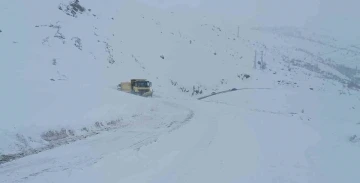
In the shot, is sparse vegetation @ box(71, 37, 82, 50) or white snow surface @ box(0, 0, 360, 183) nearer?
white snow surface @ box(0, 0, 360, 183)

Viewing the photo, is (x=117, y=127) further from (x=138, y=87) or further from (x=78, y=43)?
(x=78, y=43)

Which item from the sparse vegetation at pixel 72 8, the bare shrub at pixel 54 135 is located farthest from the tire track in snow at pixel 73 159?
the sparse vegetation at pixel 72 8

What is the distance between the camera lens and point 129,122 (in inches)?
730

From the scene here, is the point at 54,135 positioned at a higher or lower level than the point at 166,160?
lower

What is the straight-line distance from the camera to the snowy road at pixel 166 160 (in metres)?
8.52

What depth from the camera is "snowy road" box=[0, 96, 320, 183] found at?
28.0 feet

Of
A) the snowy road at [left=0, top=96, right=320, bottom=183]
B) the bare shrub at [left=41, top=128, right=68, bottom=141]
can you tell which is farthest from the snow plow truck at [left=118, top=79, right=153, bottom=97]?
the bare shrub at [left=41, top=128, right=68, bottom=141]

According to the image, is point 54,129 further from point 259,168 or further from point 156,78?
point 156,78

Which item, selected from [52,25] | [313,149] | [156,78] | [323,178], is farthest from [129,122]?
[156,78]

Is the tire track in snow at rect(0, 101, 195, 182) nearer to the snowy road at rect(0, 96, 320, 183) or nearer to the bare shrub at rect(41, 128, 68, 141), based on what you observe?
the snowy road at rect(0, 96, 320, 183)

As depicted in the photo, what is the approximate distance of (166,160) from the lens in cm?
1001

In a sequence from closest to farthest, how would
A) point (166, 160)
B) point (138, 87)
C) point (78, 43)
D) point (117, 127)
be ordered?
point (166, 160), point (117, 127), point (138, 87), point (78, 43)

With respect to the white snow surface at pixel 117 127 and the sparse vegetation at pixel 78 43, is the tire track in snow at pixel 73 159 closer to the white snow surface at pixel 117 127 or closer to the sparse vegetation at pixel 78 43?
the white snow surface at pixel 117 127

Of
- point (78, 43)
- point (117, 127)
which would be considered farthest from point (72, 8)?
point (117, 127)
